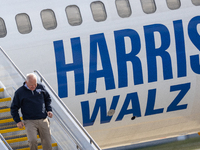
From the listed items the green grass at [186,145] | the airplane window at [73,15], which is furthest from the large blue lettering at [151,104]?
the green grass at [186,145]

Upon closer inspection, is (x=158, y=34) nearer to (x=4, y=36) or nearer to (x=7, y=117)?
(x=4, y=36)

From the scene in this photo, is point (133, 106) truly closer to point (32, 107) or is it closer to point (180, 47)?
point (180, 47)

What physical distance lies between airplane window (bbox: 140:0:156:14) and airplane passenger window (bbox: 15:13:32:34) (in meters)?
3.00

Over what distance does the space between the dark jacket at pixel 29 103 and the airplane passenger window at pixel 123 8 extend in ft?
14.0

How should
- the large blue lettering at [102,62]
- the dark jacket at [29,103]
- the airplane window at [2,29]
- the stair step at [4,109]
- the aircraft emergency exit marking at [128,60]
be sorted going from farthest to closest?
the large blue lettering at [102,62] → the aircraft emergency exit marking at [128,60] → the airplane window at [2,29] → the stair step at [4,109] → the dark jacket at [29,103]

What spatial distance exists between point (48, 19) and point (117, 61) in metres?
2.00

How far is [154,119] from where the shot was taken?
10.7m

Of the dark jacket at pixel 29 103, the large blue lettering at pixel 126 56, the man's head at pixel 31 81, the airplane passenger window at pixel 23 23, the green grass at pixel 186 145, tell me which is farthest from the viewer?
the green grass at pixel 186 145

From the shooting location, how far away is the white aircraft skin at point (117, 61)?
382 inches

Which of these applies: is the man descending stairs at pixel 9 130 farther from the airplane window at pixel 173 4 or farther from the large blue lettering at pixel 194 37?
the airplane window at pixel 173 4

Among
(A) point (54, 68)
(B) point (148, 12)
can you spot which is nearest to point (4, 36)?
(A) point (54, 68)

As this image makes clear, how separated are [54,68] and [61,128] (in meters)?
2.66

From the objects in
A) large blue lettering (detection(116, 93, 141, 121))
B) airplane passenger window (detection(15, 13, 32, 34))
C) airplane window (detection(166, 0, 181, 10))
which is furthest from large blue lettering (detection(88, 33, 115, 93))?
airplane window (detection(166, 0, 181, 10))

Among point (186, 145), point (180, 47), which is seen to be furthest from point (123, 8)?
point (186, 145)
